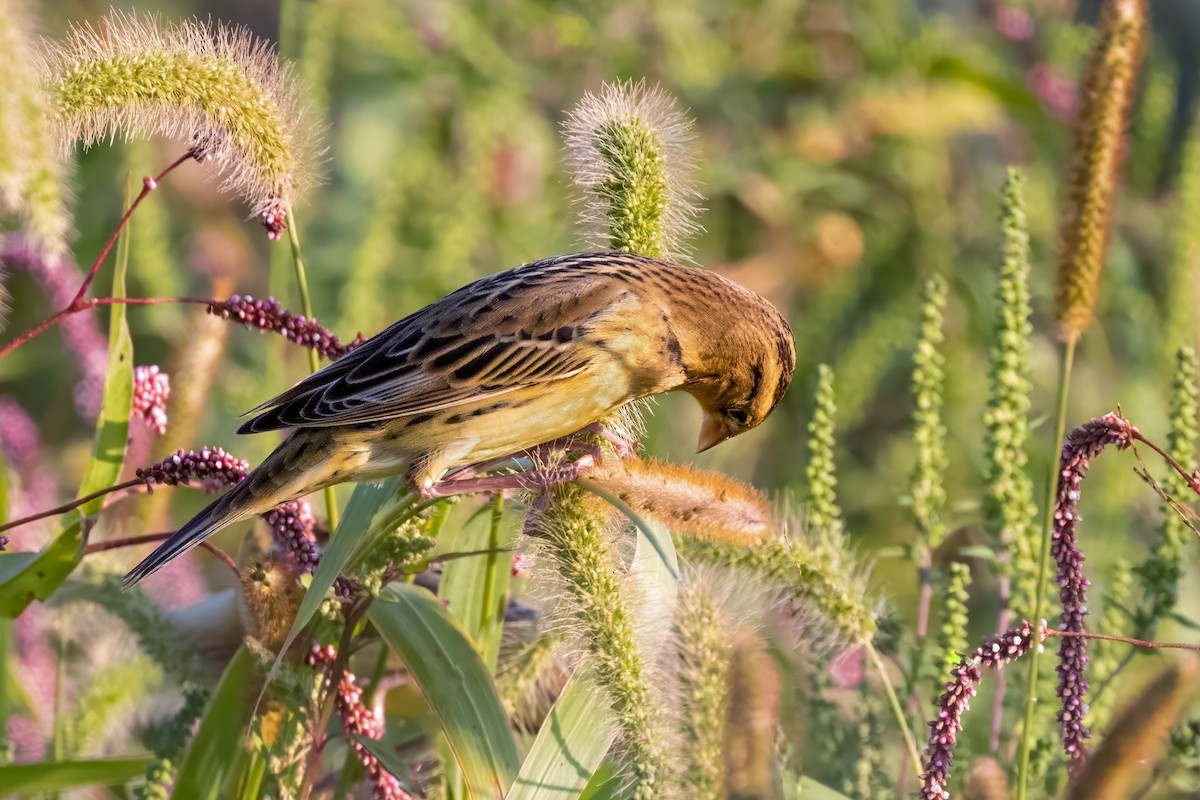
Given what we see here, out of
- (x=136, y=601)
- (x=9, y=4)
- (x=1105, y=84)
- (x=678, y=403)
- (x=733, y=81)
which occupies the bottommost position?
(x=136, y=601)

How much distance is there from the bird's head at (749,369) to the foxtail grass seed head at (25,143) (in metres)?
1.36

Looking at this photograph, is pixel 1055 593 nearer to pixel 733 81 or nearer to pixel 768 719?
pixel 768 719

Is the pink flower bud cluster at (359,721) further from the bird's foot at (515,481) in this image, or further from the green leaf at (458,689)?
the bird's foot at (515,481)

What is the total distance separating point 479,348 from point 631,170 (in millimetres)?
612

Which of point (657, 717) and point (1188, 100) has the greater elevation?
point (1188, 100)

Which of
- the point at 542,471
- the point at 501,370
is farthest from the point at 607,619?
the point at 501,370

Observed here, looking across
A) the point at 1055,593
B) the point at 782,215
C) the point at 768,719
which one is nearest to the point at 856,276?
the point at 782,215

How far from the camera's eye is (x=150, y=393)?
2.58 meters

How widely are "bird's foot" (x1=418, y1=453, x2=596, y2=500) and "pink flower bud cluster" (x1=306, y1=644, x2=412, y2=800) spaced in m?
0.30

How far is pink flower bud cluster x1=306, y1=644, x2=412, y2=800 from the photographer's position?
7.24ft

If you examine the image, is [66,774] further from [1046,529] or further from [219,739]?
[1046,529]

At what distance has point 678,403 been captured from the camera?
240 inches

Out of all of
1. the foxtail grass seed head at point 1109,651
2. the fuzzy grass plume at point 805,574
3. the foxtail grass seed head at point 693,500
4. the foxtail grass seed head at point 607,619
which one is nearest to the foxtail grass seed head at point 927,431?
the foxtail grass seed head at point 1109,651

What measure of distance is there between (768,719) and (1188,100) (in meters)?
5.97
